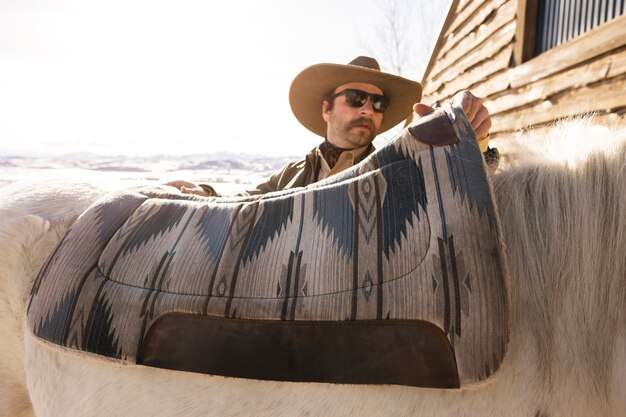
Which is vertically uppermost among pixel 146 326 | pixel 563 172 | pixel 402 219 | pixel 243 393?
pixel 563 172

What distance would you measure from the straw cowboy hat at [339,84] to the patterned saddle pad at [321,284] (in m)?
1.54

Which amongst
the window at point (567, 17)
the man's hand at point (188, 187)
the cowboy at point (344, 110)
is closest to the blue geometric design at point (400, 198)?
the man's hand at point (188, 187)

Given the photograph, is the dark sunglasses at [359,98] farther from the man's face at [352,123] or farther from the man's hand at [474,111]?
the man's hand at [474,111]

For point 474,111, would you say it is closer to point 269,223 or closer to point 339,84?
point 269,223

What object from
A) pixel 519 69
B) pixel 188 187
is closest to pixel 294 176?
pixel 188 187

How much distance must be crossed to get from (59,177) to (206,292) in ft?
3.10

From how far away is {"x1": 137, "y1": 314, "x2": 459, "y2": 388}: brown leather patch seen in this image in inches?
25.5

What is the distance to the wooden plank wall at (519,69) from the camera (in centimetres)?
202

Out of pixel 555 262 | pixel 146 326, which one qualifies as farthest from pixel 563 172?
pixel 146 326

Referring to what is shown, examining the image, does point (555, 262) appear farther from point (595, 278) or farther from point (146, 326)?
point (146, 326)

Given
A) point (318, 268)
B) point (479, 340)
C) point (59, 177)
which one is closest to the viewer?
point (479, 340)

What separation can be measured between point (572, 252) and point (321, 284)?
0.48 m

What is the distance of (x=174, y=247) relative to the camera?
87 centimetres

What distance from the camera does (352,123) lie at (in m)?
2.13
